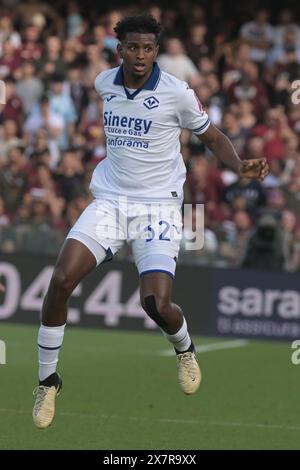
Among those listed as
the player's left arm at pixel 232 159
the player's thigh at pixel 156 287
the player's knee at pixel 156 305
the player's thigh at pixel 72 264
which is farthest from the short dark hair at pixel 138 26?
the player's knee at pixel 156 305

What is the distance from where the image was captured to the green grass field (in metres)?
9.95

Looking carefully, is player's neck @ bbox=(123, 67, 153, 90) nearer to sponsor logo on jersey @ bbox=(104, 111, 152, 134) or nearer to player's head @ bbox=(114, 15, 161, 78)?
player's head @ bbox=(114, 15, 161, 78)

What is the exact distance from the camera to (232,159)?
952 centimetres

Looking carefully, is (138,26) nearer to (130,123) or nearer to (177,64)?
(130,123)

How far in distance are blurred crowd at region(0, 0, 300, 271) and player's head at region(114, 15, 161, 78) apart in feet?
25.1

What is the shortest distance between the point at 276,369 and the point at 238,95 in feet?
23.0

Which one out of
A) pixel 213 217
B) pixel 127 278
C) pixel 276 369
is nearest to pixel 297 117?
pixel 213 217

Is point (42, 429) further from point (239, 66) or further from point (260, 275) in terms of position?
point (239, 66)

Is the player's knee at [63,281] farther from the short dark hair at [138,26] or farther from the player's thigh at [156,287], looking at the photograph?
the short dark hair at [138,26]

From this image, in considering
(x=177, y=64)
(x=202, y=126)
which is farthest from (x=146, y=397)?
(x=177, y=64)

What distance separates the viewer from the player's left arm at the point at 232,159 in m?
9.18

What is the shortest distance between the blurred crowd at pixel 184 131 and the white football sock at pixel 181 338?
281 inches

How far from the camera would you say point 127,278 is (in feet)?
56.4

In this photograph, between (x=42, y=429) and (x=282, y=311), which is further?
(x=282, y=311)
